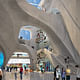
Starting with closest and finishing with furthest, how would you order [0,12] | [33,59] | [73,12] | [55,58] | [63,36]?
[0,12], [73,12], [63,36], [55,58], [33,59]

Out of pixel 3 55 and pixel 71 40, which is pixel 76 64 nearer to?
pixel 71 40

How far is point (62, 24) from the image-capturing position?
22328 millimetres

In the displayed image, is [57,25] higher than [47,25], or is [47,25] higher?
[57,25]

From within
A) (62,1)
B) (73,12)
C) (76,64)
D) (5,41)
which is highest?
(62,1)

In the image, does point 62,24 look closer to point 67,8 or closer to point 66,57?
point 67,8

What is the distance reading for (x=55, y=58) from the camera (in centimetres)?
2388

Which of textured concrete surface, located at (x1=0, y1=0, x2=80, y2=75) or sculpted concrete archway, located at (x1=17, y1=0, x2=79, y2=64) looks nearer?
textured concrete surface, located at (x1=0, y1=0, x2=80, y2=75)

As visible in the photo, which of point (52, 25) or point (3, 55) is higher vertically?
point (52, 25)

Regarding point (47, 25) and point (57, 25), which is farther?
point (57, 25)

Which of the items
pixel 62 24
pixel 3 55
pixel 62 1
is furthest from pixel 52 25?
pixel 3 55

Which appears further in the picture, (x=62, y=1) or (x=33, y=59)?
(x=33, y=59)

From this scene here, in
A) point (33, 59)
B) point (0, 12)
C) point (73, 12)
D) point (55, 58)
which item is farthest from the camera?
point (33, 59)

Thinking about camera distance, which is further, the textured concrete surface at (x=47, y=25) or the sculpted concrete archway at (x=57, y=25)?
the sculpted concrete archway at (x=57, y=25)

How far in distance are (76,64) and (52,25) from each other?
230 inches
